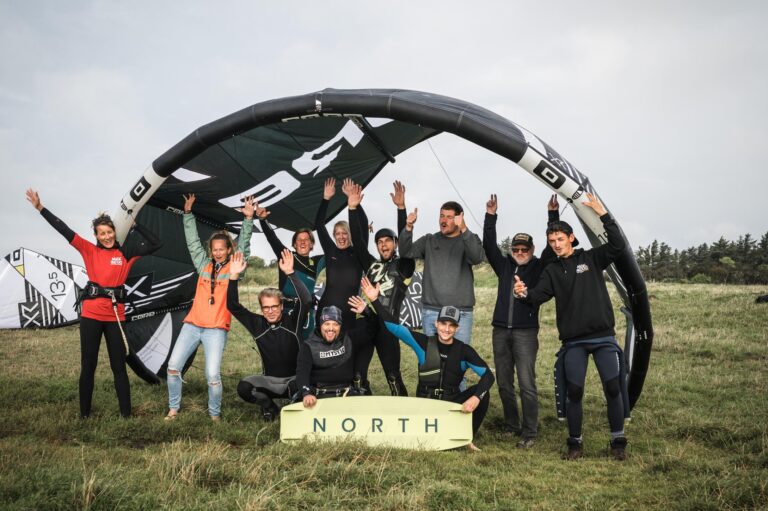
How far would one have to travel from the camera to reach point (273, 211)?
27.8 ft

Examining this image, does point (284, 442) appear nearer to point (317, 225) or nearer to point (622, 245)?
point (317, 225)

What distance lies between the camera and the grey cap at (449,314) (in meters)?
5.48

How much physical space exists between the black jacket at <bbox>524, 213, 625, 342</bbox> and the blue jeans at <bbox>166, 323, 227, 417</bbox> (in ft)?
10.8

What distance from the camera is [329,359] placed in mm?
5816

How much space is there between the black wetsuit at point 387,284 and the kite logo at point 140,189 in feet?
8.06

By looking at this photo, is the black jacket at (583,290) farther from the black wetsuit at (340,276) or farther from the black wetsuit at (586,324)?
the black wetsuit at (340,276)

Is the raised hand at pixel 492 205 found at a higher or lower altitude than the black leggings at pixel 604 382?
higher

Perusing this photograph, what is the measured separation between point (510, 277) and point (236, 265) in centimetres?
301

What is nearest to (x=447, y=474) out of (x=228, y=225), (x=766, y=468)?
(x=766, y=468)

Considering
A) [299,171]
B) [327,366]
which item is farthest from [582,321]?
[299,171]

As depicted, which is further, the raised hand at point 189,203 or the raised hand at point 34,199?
the raised hand at point 189,203

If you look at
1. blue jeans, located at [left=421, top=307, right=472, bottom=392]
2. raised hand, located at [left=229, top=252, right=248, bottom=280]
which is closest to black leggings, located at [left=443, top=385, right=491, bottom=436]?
blue jeans, located at [left=421, top=307, right=472, bottom=392]

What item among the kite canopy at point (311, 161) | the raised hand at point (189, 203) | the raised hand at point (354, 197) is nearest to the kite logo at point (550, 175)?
the kite canopy at point (311, 161)

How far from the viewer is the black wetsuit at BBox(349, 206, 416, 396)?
614cm
